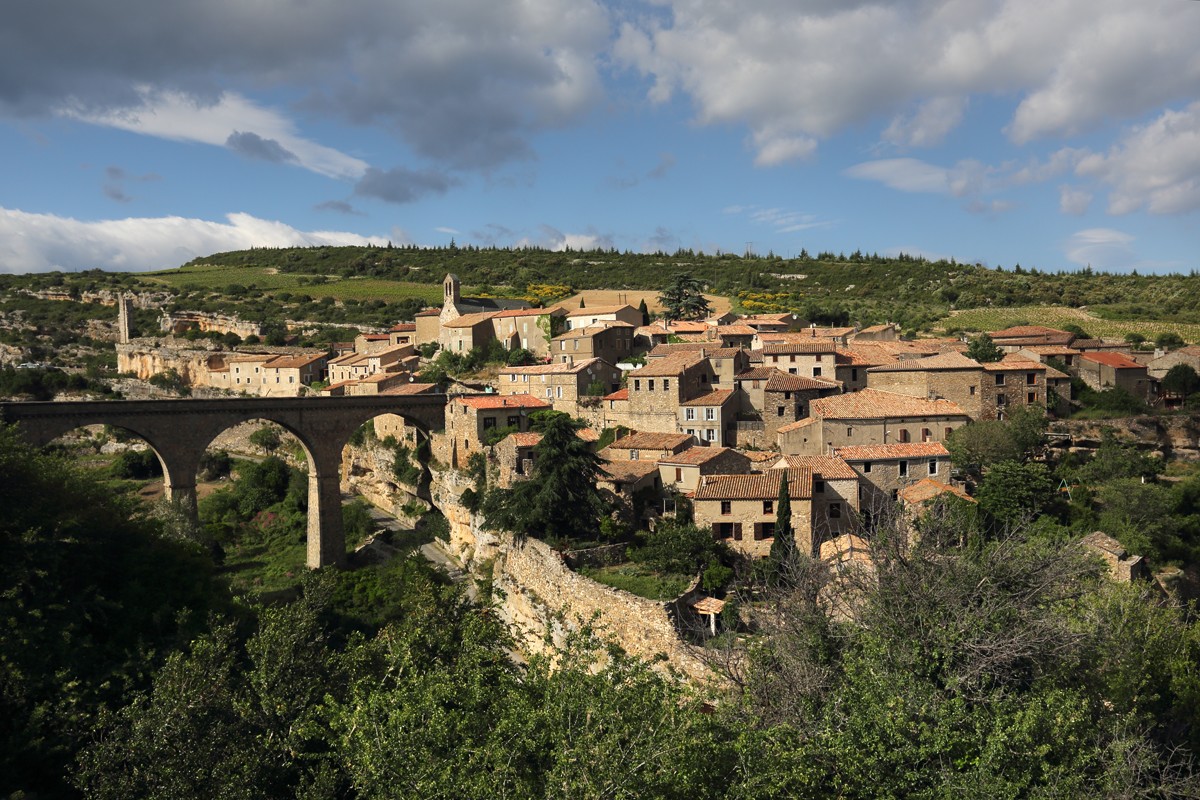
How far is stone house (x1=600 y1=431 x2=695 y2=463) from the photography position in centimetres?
3428

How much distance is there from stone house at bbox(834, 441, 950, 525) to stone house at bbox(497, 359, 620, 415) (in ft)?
51.4

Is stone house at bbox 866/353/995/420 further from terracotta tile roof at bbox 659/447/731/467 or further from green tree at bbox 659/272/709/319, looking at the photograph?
green tree at bbox 659/272/709/319

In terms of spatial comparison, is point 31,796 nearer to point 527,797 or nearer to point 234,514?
point 527,797

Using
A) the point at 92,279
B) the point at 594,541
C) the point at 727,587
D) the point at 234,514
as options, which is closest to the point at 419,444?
the point at 234,514

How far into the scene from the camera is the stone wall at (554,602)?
75.2 feet

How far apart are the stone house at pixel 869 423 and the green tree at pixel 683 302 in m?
31.4

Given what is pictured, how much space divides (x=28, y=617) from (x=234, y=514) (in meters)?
31.6

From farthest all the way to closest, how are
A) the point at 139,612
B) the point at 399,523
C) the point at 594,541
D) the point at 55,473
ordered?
the point at 399,523 < the point at 594,541 < the point at 55,473 < the point at 139,612

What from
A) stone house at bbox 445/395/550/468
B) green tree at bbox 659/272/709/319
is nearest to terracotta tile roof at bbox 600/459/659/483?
stone house at bbox 445/395/550/468

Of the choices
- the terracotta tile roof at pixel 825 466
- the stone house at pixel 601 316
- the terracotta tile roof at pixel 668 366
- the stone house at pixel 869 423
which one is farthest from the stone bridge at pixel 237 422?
the terracotta tile roof at pixel 825 466

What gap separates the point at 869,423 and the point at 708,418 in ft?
24.0

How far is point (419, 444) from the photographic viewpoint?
146 ft

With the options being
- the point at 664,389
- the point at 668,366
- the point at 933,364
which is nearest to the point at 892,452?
the point at 933,364

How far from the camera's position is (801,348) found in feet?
137
